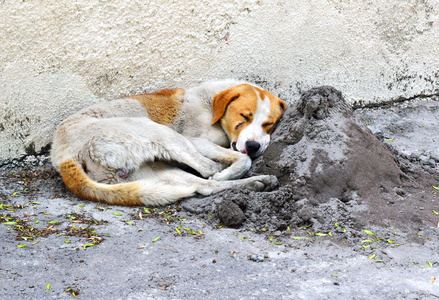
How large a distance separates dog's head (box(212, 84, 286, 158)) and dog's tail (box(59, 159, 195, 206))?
0.86 m

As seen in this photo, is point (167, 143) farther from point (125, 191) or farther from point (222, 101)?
point (222, 101)

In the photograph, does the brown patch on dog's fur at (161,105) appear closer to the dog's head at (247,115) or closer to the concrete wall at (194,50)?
the concrete wall at (194,50)

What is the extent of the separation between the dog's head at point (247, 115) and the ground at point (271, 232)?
0.17 m

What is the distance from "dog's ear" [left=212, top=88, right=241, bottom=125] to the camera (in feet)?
16.4

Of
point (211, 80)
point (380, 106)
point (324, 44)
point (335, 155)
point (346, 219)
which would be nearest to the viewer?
point (346, 219)

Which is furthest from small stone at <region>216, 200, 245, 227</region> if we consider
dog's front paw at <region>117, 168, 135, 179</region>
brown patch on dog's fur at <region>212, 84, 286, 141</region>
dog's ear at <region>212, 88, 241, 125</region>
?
dog's ear at <region>212, 88, 241, 125</region>

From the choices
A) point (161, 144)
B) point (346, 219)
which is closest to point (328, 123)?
point (346, 219)

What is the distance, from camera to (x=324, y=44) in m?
5.99

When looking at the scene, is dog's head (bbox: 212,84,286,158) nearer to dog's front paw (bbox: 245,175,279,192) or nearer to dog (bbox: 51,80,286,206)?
dog (bbox: 51,80,286,206)

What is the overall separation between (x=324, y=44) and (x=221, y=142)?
1.99m

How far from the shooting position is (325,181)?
4.07 meters

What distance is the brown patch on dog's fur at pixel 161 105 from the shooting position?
5.06m

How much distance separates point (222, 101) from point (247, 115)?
32 cm

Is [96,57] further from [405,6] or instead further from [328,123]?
[405,6]
